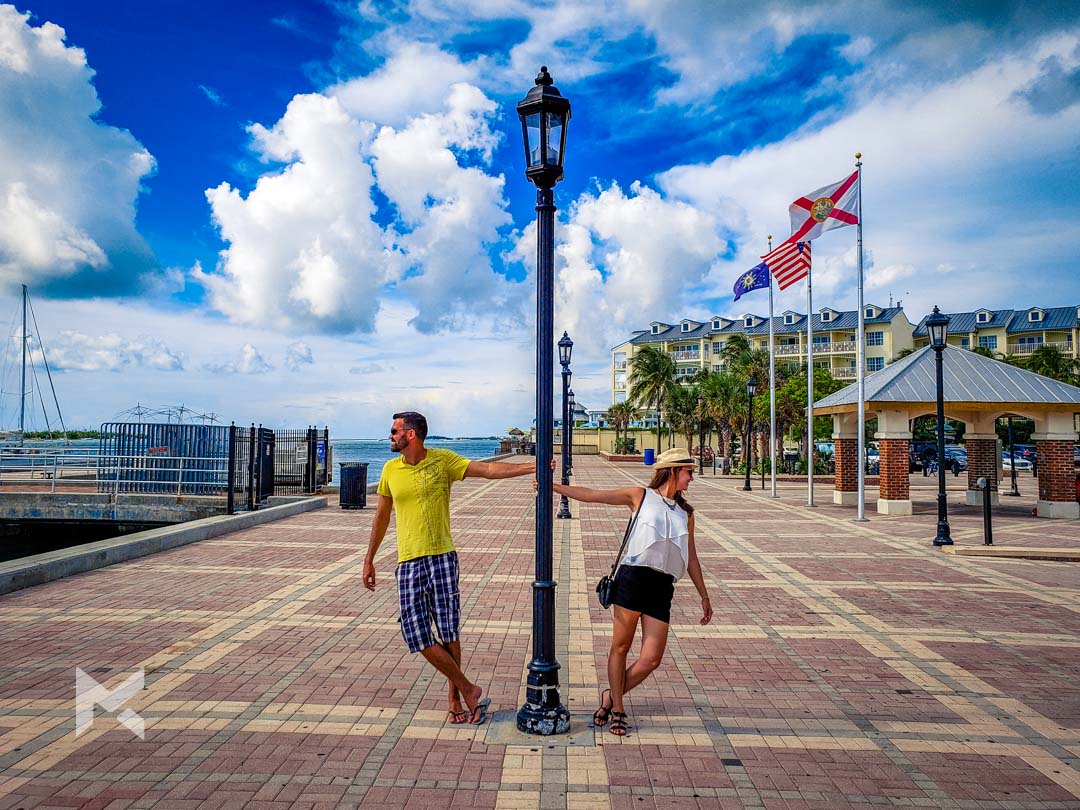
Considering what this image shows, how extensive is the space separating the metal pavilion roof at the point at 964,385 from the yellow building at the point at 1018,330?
5157 cm

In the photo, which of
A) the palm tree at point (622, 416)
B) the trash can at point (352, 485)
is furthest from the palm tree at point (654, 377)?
the trash can at point (352, 485)

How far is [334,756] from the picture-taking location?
159 inches

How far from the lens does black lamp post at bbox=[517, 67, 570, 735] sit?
4.32 m

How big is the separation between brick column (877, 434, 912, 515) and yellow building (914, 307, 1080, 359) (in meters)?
54.3

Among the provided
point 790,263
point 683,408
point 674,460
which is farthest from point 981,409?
point 683,408

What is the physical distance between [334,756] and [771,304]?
23.1 m

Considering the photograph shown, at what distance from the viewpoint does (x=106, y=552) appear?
32.0 feet

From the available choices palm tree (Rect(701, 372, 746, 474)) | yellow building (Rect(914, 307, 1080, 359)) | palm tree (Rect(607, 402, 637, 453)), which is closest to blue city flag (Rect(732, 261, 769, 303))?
palm tree (Rect(701, 372, 746, 474))

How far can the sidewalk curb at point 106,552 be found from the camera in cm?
829

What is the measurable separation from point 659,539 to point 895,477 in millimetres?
15822

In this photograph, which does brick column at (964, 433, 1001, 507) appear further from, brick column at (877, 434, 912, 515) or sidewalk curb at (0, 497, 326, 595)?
sidewalk curb at (0, 497, 326, 595)

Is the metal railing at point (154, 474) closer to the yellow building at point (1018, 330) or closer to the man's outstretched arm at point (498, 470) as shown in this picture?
the man's outstretched arm at point (498, 470)

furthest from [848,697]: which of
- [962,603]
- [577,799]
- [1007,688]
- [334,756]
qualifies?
[962,603]

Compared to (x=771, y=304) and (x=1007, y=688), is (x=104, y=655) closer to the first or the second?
(x=1007, y=688)
